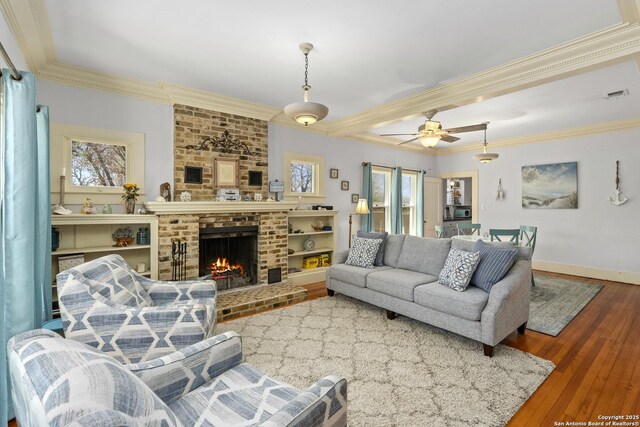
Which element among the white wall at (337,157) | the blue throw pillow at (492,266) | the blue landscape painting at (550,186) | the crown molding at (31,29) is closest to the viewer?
the crown molding at (31,29)

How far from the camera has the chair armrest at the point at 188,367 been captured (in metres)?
1.44

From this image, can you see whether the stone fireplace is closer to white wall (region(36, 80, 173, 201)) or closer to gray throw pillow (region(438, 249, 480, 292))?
white wall (region(36, 80, 173, 201))

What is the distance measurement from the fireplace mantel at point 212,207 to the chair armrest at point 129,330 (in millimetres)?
1936

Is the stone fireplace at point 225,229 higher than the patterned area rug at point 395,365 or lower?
higher

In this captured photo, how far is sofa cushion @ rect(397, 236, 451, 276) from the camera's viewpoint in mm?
3854

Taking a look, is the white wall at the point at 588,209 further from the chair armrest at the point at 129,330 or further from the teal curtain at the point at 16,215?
the teal curtain at the point at 16,215

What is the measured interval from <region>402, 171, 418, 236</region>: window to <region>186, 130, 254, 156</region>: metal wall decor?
168 inches

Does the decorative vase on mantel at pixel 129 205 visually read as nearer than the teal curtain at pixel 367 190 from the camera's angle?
Yes

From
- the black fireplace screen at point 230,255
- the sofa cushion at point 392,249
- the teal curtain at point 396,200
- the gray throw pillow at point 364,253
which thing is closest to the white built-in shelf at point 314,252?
the black fireplace screen at point 230,255

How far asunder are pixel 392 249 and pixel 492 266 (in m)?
1.46

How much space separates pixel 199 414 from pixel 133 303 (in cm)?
141

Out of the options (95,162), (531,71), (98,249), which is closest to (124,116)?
(95,162)

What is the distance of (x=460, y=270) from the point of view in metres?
3.22

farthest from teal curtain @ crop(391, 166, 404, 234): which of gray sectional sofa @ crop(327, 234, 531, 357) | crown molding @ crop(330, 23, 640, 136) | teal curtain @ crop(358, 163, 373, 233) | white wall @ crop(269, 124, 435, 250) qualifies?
gray sectional sofa @ crop(327, 234, 531, 357)
